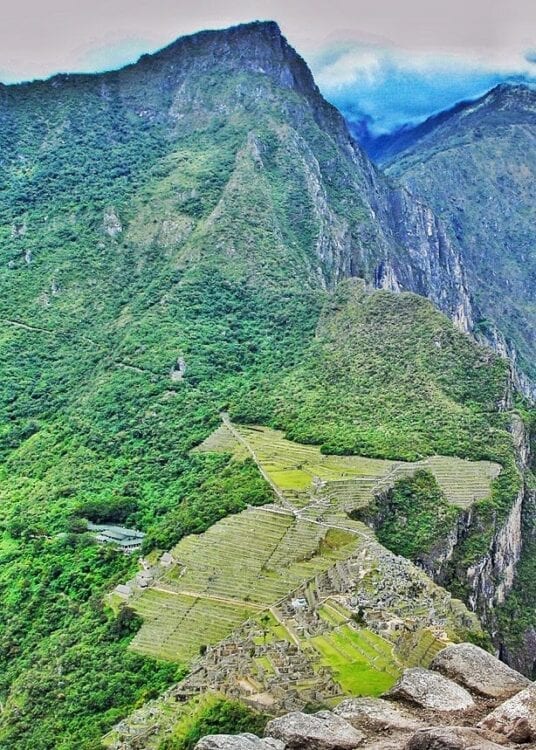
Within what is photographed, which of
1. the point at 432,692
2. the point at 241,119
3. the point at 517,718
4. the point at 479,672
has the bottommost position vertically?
the point at 479,672

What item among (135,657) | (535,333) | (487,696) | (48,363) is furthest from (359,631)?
(535,333)

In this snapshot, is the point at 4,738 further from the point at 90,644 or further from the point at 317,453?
the point at 317,453

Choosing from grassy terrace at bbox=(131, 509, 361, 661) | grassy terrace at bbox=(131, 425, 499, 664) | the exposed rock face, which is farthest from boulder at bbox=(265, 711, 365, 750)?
the exposed rock face

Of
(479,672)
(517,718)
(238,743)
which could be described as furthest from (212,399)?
(517,718)

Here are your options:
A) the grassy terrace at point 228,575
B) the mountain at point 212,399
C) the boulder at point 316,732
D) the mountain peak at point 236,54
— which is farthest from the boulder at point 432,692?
the mountain peak at point 236,54

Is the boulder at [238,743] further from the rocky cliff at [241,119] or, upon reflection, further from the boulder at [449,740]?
the rocky cliff at [241,119]

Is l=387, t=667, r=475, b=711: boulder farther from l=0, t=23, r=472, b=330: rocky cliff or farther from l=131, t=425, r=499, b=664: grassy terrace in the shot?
l=0, t=23, r=472, b=330: rocky cliff

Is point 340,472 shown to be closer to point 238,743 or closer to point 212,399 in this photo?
point 212,399
